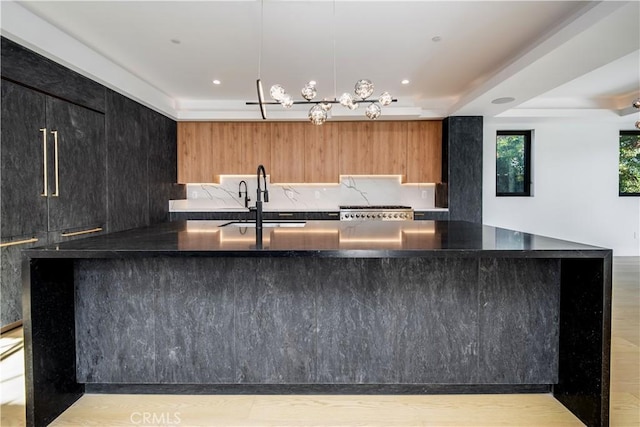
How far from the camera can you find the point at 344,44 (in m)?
3.41

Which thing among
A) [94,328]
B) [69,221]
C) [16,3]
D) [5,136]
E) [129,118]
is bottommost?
[94,328]

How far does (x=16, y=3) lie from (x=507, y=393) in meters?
4.37

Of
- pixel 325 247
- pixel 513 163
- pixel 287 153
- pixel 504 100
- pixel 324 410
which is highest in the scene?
pixel 504 100

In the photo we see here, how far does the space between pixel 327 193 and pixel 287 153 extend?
38.4 inches

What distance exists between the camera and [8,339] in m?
2.85

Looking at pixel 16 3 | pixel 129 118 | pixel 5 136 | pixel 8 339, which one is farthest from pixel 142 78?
pixel 8 339

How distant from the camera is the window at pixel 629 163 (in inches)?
247

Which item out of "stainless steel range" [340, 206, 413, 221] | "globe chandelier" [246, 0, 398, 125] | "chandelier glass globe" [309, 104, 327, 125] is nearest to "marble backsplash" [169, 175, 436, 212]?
"stainless steel range" [340, 206, 413, 221]

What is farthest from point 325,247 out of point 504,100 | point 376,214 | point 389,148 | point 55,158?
point 389,148

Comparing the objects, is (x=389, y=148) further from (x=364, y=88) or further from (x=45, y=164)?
(x=45, y=164)

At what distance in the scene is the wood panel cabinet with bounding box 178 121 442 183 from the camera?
5.62 meters

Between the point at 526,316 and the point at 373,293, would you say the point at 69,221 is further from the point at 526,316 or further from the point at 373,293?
the point at 526,316

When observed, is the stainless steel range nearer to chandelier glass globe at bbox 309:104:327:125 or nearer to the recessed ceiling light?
the recessed ceiling light

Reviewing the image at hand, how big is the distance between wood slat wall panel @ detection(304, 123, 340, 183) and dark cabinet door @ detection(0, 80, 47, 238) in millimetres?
3424
